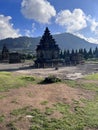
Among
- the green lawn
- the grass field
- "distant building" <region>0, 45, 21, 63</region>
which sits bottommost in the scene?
the grass field

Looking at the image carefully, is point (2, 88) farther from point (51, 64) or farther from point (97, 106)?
point (51, 64)

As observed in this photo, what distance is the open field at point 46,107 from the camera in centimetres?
1731

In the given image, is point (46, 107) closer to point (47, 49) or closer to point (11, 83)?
point (11, 83)

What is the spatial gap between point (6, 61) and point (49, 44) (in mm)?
30487

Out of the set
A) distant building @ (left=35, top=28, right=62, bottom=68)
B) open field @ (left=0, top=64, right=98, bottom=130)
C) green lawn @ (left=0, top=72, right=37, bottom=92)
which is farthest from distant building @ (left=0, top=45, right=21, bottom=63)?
open field @ (left=0, top=64, right=98, bottom=130)

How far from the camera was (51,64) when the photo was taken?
7750 centimetres

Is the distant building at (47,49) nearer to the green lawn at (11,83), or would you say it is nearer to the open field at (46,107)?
the green lawn at (11,83)

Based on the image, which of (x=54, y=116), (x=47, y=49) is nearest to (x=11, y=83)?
(x=54, y=116)

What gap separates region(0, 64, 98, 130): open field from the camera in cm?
1731

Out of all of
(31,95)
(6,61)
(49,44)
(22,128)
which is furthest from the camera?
(6,61)

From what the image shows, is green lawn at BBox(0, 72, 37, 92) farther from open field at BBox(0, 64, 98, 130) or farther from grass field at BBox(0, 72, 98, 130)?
grass field at BBox(0, 72, 98, 130)

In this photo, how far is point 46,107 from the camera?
67.1 ft

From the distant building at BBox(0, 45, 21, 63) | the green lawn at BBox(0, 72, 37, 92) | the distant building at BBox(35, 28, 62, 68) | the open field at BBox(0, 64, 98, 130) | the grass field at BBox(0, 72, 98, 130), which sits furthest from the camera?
the distant building at BBox(0, 45, 21, 63)

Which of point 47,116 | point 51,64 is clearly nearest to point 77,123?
point 47,116
